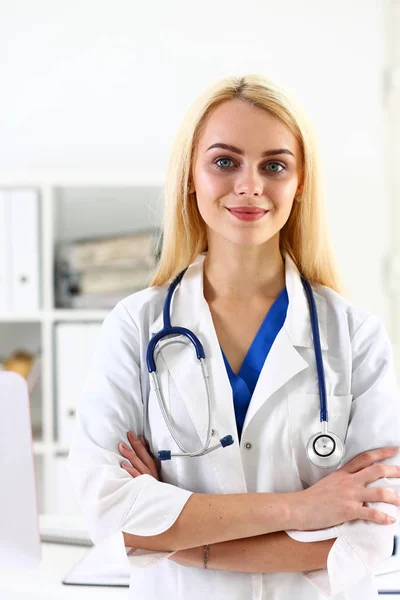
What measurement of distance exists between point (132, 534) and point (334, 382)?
368 millimetres

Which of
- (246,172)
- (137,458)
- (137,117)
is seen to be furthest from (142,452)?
(137,117)

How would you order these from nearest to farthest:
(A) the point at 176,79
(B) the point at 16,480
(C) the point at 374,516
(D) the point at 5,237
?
(C) the point at 374,516, (B) the point at 16,480, (D) the point at 5,237, (A) the point at 176,79

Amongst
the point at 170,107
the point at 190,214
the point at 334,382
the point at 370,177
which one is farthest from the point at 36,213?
the point at 334,382

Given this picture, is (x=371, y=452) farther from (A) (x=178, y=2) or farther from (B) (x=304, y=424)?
(A) (x=178, y=2)

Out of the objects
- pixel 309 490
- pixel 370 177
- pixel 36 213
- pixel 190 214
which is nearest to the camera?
pixel 309 490

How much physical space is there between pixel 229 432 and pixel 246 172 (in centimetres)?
38

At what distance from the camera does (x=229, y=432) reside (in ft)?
3.59

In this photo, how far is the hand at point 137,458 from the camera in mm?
1085

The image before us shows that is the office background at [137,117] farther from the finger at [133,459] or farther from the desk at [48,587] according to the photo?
the finger at [133,459]

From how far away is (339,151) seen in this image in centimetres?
292

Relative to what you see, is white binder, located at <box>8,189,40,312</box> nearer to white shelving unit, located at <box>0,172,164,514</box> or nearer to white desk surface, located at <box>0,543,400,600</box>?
white shelving unit, located at <box>0,172,164,514</box>

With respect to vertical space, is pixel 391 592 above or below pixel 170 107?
below

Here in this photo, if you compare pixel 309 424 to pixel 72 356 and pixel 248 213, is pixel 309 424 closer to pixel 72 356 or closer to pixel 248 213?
pixel 248 213

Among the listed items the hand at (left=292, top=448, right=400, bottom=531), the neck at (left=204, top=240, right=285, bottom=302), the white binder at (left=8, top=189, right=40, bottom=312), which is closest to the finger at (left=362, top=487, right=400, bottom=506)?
the hand at (left=292, top=448, right=400, bottom=531)
